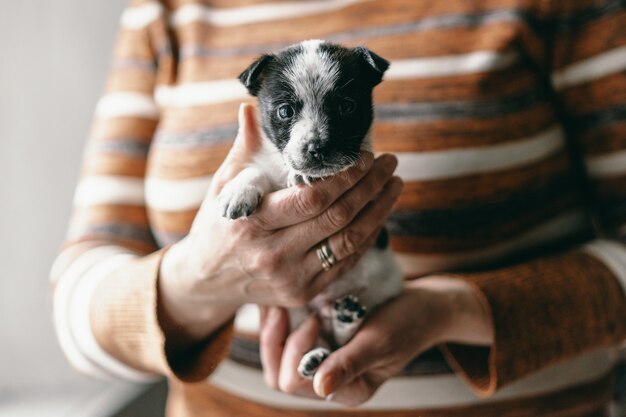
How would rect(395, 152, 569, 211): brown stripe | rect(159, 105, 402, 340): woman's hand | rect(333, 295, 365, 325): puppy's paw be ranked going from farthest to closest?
rect(395, 152, 569, 211): brown stripe
rect(333, 295, 365, 325): puppy's paw
rect(159, 105, 402, 340): woman's hand

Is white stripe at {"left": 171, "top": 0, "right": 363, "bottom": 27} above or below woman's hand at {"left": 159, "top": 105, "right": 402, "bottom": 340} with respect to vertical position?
above

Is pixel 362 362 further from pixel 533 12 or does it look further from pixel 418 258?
pixel 533 12

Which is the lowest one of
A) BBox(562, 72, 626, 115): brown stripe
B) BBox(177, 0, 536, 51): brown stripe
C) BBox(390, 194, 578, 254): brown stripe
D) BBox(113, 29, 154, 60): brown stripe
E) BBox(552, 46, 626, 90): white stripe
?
BBox(390, 194, 578, 254): brown stripe

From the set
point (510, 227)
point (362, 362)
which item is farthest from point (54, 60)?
point (510, 227)

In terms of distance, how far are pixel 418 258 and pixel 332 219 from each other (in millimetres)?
322

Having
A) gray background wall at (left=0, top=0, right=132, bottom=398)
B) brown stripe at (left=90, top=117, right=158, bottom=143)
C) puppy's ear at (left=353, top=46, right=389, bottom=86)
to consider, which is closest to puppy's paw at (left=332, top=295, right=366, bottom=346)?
puppy's ear at (left=353, top=46, right=389, bottom=86)

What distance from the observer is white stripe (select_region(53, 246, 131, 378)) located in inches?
36.6

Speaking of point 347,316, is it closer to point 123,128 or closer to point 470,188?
point 470,188

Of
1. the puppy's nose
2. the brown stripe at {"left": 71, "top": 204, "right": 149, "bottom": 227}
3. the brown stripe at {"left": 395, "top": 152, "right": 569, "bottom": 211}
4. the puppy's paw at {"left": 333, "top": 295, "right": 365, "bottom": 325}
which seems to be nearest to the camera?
the puppy's nose

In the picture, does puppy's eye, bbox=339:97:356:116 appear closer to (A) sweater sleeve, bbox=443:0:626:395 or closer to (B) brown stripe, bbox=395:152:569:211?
(B) brown stripe, bbox=395:152:569:211

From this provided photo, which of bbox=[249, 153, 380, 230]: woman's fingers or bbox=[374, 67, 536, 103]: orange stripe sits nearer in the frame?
bbox=[249, 153, 380, 230]: woman's fingers

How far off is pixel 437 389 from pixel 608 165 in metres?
0.48

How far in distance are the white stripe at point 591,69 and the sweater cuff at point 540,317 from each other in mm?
299

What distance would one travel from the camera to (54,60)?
97 centimetres
